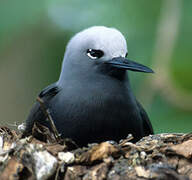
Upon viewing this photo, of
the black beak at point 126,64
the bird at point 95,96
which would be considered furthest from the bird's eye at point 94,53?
the black beak at point 126,64

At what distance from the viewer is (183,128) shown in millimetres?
5434

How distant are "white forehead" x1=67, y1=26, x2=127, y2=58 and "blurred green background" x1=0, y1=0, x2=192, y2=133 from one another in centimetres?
55

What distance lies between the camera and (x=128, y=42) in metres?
5.74

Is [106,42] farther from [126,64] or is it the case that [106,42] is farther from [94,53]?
[126,64]

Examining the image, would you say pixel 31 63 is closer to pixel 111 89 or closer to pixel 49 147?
pixel 111 89

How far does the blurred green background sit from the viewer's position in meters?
5.39

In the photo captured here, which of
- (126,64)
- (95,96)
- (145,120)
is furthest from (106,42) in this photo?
(145,120)

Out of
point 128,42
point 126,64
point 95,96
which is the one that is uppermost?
point 128,42

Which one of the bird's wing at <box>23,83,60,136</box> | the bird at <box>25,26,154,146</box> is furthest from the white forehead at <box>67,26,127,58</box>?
the bird's wing at <box>23,83,60,136</box>

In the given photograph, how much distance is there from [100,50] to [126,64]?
36 centimetres

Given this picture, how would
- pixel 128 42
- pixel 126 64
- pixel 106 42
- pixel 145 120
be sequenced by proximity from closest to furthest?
1. pixel 126 64
2. pixel 106 42
3. pixel 145 120
4. pixel 128 42

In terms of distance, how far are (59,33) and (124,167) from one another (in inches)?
110

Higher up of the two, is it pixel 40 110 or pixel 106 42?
pixel 106 42

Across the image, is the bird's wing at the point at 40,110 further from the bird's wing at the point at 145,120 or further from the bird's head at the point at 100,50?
the bird's wing at the point at 145,120
